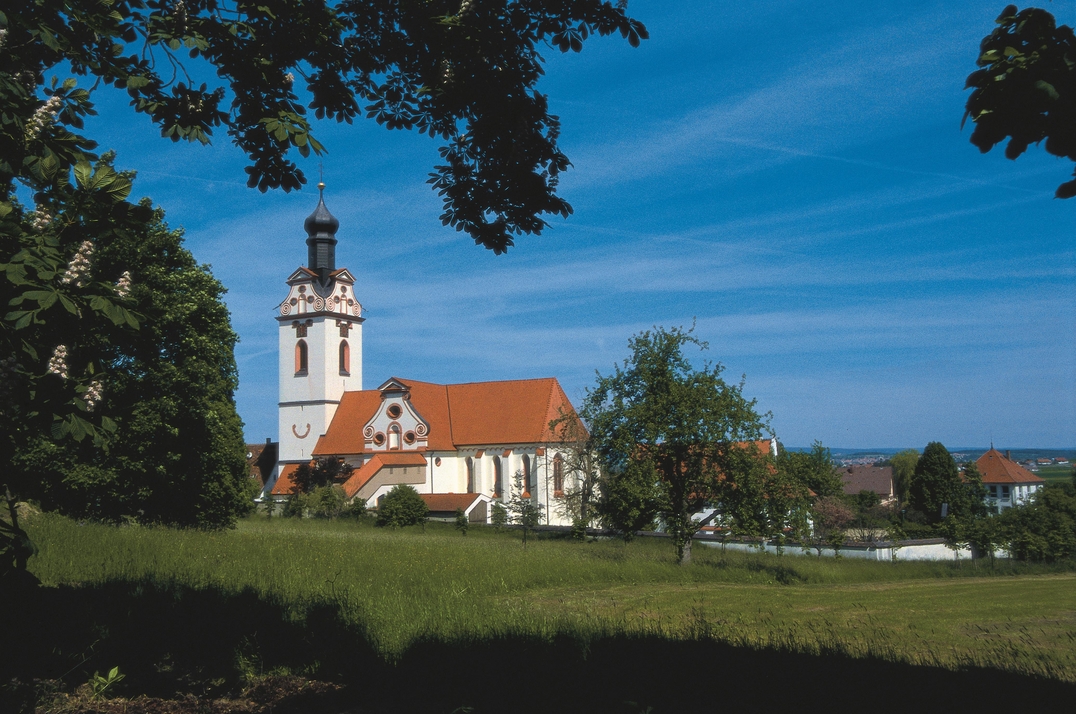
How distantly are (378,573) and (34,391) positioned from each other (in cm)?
1010

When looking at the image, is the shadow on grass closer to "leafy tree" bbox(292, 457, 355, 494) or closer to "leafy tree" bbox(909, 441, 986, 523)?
"leafy tree" bbox(292, 457, 355, 494)

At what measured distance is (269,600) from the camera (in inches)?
383

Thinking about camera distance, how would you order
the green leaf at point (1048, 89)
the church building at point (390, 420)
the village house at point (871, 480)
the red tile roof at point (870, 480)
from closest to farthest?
the green leaf at point (1048, 89) → the church building at point (390, 420) → the village house at point (871, 480) → the red tile roof at point (870, 480)

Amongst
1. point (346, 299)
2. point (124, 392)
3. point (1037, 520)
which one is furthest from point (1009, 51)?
point (346, 299)

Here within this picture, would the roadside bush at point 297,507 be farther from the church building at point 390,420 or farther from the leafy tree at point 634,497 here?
the leafy tree at point 634,497

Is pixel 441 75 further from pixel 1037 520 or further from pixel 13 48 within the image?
pixel 1037 520

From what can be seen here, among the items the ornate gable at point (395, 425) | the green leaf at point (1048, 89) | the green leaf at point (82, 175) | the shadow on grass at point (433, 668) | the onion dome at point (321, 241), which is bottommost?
the shadow on grass at point (433, 668)

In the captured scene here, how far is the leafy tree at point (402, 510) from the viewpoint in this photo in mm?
48281

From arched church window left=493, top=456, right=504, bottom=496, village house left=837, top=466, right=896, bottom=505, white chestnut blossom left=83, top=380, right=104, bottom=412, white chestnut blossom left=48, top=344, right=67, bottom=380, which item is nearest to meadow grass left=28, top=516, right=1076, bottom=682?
white chestnut blossom left=83, top=380, right=104, bottom=412

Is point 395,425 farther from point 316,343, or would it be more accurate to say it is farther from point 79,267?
point 79,267

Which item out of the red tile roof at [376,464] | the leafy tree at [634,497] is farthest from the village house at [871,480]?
the leafy tree at [634,497]

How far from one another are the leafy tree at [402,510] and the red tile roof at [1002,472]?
7110 centimetres

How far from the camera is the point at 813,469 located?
1650 inches

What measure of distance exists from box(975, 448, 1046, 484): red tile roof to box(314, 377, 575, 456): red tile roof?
5902cm
